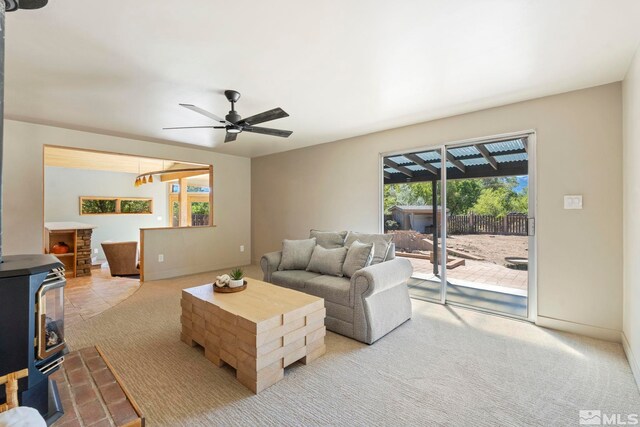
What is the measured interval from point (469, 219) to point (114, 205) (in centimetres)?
864

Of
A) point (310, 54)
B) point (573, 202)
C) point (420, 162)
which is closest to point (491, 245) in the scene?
point (573, 202)

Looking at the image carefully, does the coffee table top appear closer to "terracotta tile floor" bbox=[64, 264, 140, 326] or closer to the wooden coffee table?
the wooden coffee table

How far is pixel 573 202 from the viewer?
110 inches

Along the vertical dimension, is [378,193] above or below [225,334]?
above

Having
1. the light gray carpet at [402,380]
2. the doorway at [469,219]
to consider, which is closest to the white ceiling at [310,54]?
the doorway at [469,219]

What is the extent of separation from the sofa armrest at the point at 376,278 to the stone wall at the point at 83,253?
5469mm

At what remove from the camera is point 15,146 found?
3695mm

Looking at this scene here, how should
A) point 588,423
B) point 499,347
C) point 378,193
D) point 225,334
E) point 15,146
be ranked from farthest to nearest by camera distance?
point 378,193, point 15,146, point 499,347, point 225,334, point 588,423

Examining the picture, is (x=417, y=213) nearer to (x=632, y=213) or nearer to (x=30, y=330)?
(x=632, y=213)

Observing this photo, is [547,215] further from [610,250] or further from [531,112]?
[531,112]

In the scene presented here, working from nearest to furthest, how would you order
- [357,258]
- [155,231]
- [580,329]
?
1. [580,329]
2. [357,258]
3. [155,231]

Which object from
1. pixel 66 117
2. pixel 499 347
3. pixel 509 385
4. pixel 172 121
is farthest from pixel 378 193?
pixel 66 117

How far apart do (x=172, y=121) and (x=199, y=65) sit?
1716 millimetres

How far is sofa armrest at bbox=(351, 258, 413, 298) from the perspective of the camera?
8.38ft
